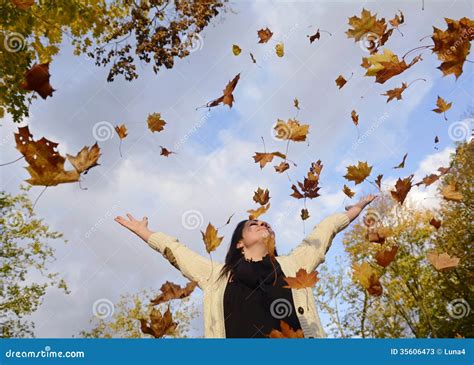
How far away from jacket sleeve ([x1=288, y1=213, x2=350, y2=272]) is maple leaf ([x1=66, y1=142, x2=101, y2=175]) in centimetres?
199

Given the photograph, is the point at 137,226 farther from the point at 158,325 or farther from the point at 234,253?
the point at 158,325

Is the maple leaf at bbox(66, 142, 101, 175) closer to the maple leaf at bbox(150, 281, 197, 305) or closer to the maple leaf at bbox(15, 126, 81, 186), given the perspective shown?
the maple leaf at bbox(15, 126, 81, 186)

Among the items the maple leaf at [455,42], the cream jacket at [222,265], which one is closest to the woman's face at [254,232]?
the cream jacket at [222,265]

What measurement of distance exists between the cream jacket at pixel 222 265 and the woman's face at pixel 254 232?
0.26 meters

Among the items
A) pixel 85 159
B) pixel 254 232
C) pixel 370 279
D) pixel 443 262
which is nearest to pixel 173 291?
pixel 254 232

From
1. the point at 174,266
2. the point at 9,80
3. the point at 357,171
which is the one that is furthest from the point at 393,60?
the point at 9,80

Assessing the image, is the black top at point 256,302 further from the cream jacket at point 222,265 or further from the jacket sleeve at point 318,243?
the jacket sleeve at point 318,243

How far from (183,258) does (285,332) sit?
1.23 metres

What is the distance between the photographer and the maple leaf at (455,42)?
13.0 ft

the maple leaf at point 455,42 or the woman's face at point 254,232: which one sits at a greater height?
the maple leaf at point 455,42

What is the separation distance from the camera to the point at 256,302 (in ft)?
13.1

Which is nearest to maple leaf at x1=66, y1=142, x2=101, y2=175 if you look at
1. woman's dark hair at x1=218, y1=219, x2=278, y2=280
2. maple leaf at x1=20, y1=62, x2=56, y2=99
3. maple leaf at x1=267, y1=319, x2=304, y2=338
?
maple leaf at x1=20, y1=62, x2=56, y2=99

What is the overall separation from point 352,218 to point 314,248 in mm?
648

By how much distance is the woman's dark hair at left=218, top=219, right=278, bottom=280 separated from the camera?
168 inches
